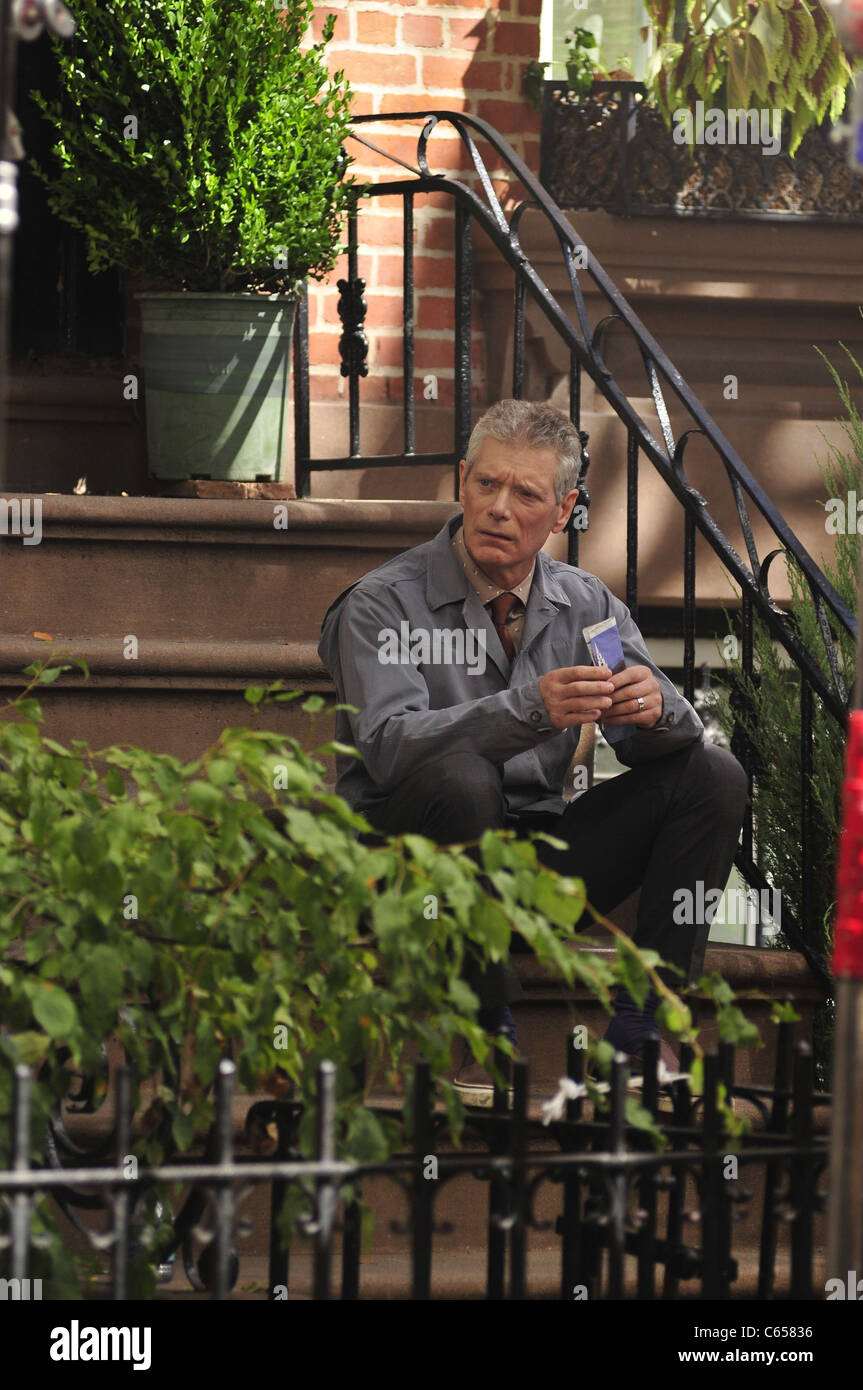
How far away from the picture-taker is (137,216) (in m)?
4.34

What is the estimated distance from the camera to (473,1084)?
10.5 feet

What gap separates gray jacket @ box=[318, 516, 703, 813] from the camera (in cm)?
324

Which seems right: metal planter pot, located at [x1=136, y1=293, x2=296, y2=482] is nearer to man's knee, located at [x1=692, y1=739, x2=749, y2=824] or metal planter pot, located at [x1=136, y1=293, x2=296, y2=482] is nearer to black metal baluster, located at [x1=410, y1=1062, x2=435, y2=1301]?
man's knee, located at [x1=692, y1=739, x2=749, y2=824]

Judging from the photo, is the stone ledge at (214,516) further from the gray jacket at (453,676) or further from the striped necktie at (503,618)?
the striped necktie at (503,618)

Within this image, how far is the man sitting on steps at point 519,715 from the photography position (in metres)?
3.20

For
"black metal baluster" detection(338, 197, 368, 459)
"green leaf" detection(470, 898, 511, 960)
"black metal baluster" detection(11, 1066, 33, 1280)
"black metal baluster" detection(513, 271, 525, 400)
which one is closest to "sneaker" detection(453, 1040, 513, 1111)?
"green leaf" detection(470, 898, 511, 960)

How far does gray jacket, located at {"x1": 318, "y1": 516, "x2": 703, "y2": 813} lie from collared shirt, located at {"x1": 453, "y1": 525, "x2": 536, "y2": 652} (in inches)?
0.9

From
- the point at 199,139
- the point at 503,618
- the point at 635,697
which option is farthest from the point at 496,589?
the point at 199,139

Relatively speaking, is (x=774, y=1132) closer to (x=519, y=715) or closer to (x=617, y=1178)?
(x=617, y=1178)

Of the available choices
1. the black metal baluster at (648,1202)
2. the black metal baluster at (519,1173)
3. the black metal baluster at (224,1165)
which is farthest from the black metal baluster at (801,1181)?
the black metal baluster at (224,1165)

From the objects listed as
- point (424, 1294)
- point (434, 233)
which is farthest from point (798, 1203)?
point (434, 233)

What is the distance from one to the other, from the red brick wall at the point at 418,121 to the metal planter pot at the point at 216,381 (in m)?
0.89

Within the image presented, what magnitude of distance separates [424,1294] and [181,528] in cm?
240

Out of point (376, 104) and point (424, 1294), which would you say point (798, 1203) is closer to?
point (424, 1294)
